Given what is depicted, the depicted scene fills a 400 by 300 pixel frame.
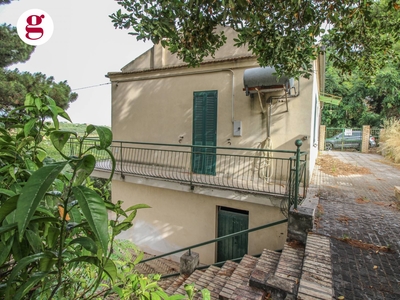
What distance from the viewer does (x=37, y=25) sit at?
3785 millimetres

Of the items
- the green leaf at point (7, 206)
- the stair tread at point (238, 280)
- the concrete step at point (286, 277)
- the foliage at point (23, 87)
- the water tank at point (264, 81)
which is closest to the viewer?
the green leaf at point (7, 206)

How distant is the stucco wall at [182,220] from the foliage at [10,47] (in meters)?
5.18

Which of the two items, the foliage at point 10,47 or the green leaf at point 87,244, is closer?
the green leaf at point 87,244

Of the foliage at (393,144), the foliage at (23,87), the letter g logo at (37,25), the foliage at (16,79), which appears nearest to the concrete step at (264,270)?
the letter g logo at (37,25)

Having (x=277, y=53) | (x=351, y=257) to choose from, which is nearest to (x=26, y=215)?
(x=277, y=53)

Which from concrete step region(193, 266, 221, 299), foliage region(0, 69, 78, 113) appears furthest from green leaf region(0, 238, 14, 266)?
foliage region(0, 69, 78, 113)

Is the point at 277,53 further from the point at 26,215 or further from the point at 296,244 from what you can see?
the point at 26,215

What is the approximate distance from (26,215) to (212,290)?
360 cm

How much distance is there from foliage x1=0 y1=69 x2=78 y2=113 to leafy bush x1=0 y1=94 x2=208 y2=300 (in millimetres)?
5902

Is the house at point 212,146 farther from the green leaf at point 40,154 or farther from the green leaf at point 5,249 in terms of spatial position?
the green leaf at point 5,249

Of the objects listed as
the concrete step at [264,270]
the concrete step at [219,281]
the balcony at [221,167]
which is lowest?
the concrete step at [219,281]

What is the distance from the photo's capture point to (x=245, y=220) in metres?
5.52

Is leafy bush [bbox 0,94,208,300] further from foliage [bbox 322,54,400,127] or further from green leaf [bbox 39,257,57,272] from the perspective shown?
foliage [bbox 322,54,400,127]

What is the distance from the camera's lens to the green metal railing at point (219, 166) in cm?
541
